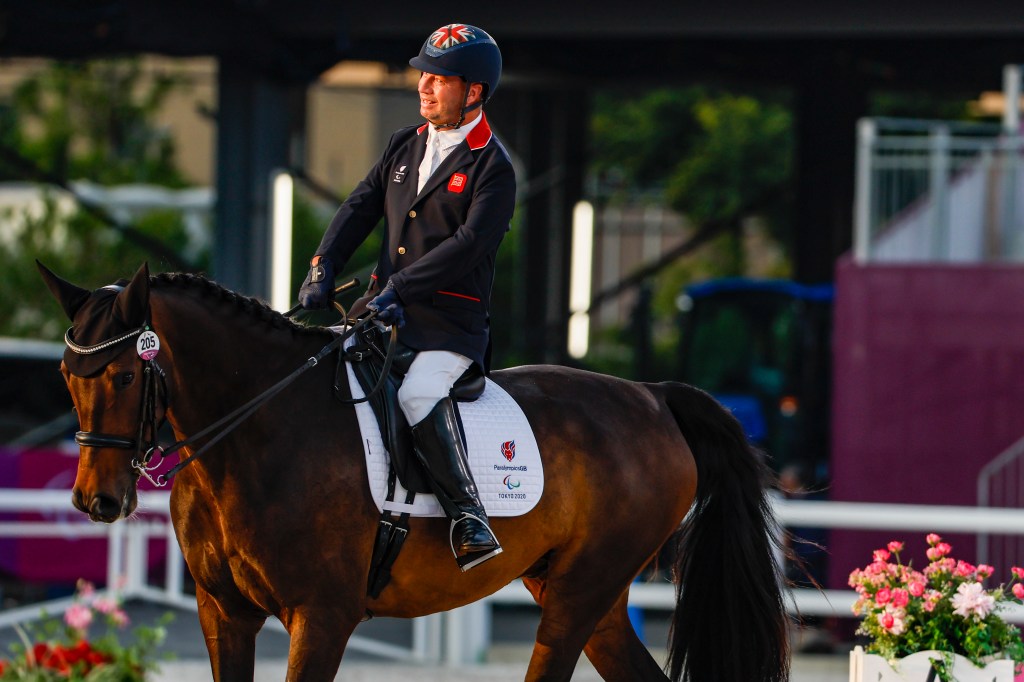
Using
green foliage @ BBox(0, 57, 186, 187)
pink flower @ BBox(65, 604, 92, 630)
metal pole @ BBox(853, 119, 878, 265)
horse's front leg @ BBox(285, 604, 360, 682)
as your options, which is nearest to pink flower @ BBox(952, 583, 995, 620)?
horse's front leg @ BBox(285, 604, 360, 682)

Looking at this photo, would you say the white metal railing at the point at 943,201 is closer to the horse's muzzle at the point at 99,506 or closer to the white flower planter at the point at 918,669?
the white flower planter at the point at 918,669

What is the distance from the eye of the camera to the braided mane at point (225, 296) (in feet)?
14.8

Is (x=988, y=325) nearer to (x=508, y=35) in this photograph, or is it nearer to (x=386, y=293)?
(x=508, y=35)

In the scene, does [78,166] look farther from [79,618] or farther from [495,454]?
[495,454]

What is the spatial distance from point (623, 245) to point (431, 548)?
1339 inches

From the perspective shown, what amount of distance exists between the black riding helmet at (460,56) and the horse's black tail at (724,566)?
1.52 m

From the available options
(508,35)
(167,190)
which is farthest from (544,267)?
(167,190)

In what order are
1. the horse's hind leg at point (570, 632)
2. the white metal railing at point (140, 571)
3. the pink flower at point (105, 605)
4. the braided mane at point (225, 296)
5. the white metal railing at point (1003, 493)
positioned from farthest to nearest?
the white metal railing at point (1003, 493), the white metal railing at point (140, 571), the pink flower at point (105, 605), the horse's hind leg at point (570, 632), the braided mane at point (225, 296)

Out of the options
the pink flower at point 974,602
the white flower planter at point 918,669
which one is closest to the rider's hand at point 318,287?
the white flower planter at point 918,669

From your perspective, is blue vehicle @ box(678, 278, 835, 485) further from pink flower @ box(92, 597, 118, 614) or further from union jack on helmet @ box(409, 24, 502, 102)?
union jack on helmet @ box(409, 24, 502, 102)

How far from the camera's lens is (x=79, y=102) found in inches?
1058

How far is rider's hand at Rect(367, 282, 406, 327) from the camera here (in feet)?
15.1

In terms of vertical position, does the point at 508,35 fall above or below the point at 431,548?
above

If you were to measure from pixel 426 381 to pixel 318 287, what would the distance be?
0.46 m
